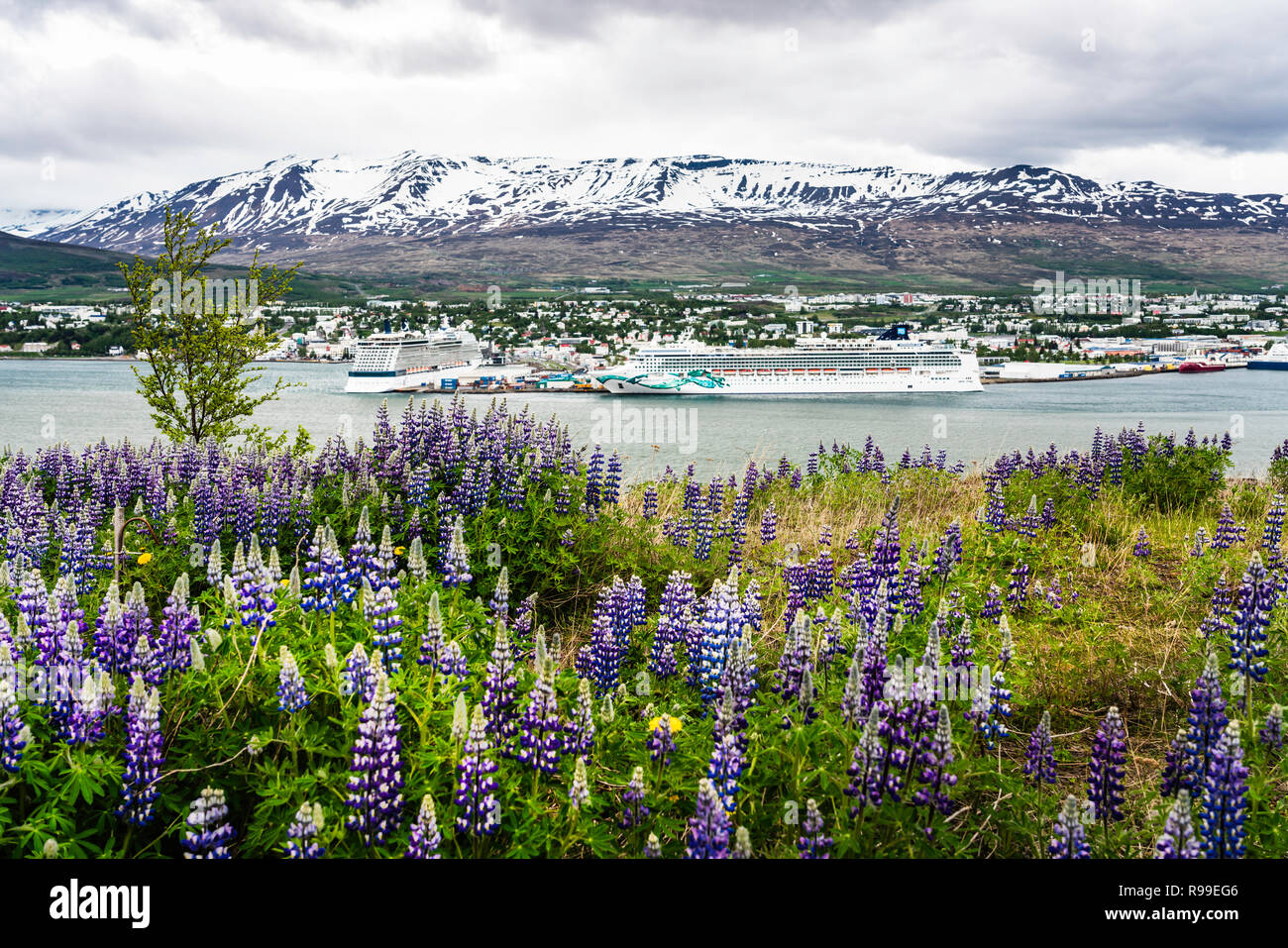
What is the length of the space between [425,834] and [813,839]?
109cm

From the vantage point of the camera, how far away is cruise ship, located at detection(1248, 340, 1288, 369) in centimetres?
8594

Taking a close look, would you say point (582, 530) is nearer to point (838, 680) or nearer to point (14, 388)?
point (838, 680)

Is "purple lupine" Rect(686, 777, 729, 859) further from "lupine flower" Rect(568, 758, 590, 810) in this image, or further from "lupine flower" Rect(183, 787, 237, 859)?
"lupine flower" Rect(183, 787, 237, 859)

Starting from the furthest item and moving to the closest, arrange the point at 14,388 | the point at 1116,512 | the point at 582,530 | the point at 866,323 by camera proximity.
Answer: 1. the point at 866,323
2. the point at 14,388
3. the point at 1116,512
4. the point at 582,530

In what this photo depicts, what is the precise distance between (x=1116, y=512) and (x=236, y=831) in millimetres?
7681

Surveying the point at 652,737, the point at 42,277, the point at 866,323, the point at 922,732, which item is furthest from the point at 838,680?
the point at 42,277

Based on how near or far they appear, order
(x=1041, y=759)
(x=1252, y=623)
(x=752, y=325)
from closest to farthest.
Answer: (x=1041, y=759) → (x=1252, y=623) → (x=752, y=325)

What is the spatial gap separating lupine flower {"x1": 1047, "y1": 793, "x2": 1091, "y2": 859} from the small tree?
31.0 ft

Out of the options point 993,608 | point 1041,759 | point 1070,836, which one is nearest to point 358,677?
point 1070,836

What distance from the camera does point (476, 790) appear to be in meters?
2.48

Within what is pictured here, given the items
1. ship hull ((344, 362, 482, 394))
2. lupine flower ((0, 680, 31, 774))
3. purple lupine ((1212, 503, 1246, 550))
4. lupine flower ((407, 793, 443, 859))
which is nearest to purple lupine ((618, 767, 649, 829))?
lupine flower ((407, 793, 443, 859))

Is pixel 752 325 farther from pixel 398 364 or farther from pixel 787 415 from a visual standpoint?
pixel 787 415

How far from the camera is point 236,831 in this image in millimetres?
2791

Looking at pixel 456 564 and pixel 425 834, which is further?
pixel 456 564
